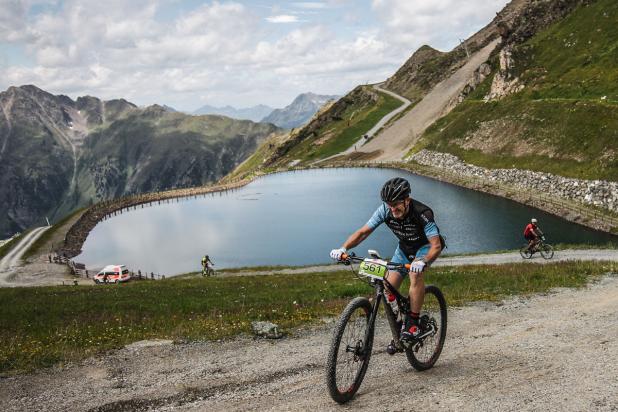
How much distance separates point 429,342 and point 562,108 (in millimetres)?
92233

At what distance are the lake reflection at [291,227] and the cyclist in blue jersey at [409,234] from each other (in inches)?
1933

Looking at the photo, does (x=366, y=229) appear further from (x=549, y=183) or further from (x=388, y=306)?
(x=549, y=183)

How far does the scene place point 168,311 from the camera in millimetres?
21531

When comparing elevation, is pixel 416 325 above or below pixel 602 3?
below

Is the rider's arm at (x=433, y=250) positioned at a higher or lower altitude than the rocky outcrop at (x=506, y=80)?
lower

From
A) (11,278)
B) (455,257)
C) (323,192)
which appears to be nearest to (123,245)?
(11,278)

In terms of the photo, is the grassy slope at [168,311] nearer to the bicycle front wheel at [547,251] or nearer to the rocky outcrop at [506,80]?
the bicycle front wheel at [547,251]

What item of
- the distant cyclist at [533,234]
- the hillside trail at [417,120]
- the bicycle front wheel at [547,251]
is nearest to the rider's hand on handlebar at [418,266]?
the distant cyclist at [533,234]

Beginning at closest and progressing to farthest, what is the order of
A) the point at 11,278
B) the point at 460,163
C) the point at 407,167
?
the point at 11,278
the point at 460,163
the point at 407,167

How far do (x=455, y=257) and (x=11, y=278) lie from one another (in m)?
57.7

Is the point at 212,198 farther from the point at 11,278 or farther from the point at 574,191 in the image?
the point at 574,191

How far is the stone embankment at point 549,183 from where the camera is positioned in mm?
63928

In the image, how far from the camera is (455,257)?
47.3 m

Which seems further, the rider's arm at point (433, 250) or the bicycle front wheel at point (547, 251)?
the bicycle front wheel at point (547, 251)
